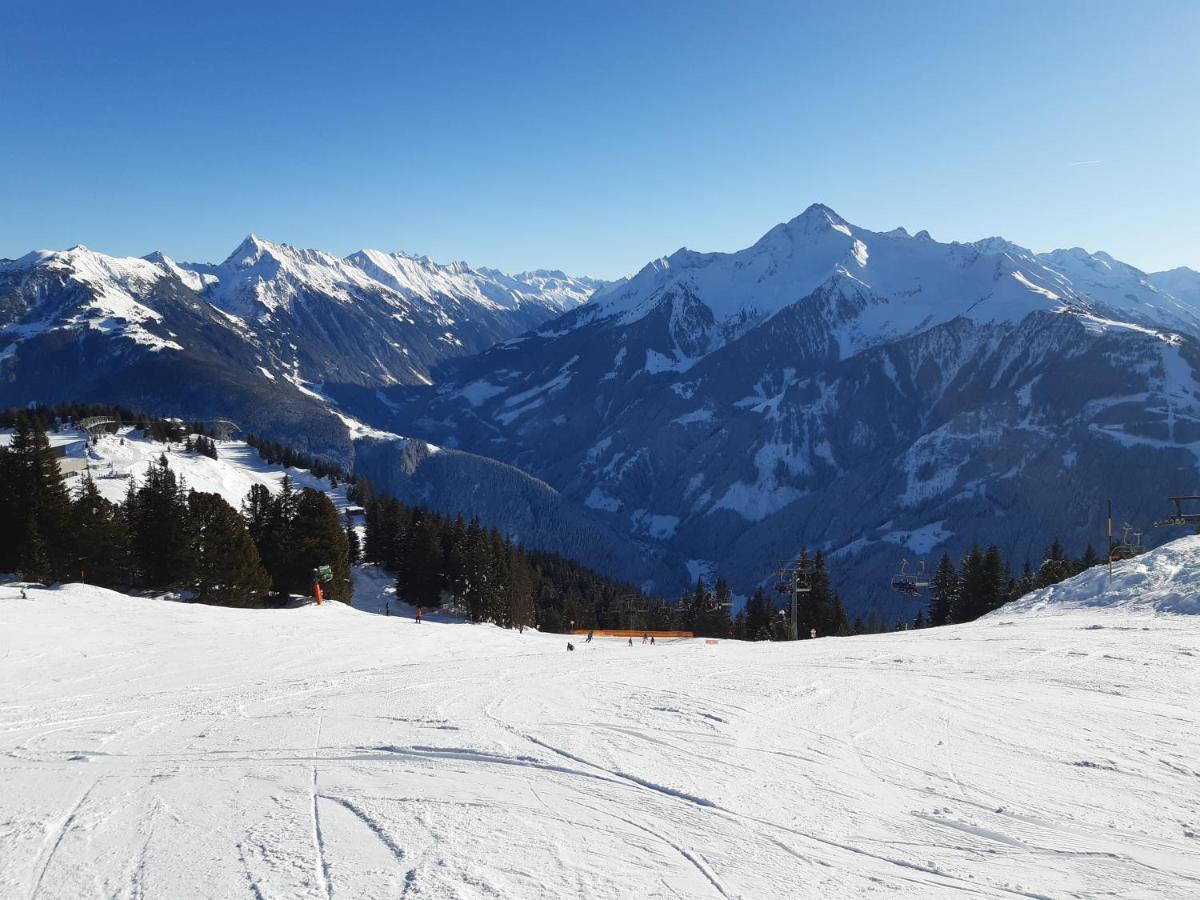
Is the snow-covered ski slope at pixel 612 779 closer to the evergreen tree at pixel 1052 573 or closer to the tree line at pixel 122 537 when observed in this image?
the tree line at pixel 122 537

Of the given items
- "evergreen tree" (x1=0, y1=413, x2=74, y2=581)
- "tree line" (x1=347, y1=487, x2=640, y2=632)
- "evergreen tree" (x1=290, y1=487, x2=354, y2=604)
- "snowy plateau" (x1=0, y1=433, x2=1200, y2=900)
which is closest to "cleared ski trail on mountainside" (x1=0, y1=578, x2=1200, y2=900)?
"snowy plateau" (x1=0, y1=433, x2=1200, y2=900)

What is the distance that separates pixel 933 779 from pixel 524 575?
65.4 m

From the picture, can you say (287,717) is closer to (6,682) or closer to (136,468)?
(6,682)

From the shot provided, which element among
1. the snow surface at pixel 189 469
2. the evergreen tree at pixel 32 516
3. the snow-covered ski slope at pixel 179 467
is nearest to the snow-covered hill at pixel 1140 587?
the evergreen tree at pixel 32 516

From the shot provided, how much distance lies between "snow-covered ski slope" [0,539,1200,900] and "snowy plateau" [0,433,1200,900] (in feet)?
0.15

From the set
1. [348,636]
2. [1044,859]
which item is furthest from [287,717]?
[348,636]

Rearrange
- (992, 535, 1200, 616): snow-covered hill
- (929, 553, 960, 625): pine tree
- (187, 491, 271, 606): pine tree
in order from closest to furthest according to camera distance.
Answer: (992, 535, 1200, 616): snow-covered hill → (187, 491, 271, 606): pine tree → (929, 553, 960, 625): pine tree

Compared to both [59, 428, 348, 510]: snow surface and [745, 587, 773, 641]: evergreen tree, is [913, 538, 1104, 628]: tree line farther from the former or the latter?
[59, 428, 348, 510]: snow surface

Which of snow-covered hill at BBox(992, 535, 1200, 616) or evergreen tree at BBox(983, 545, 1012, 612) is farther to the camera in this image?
evergreen tree at BBox(983, 545, 1012, 612)

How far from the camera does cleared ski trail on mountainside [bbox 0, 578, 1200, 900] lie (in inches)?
285

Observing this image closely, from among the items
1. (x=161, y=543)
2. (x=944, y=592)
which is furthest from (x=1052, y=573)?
(x=161, y=543)

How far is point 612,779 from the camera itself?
32.3 ft

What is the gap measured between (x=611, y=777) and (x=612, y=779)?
0.08 m

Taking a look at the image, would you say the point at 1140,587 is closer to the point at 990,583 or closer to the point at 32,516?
the point at 990,583
